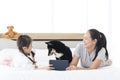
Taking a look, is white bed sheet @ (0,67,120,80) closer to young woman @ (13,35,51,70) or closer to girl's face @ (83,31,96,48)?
young woman @ (13,35,51,70)

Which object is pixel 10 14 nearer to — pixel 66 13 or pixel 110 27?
pixel 66 13

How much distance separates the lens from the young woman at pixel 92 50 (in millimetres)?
2532

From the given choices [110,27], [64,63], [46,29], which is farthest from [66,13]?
[64,63]

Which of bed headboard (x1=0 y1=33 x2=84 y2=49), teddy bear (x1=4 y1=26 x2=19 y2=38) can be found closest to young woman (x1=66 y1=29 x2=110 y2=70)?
bed headboard (x1=0 y1=33 x2=84 y2=49)

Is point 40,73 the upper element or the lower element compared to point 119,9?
lower

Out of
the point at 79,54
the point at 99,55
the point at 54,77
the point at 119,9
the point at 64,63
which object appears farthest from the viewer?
the point at 119,9

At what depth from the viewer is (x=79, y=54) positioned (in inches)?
106

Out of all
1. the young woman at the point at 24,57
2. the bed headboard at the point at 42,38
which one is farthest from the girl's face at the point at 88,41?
the bed headboard at the point at 42,38

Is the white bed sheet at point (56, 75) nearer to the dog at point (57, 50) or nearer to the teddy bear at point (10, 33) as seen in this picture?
the dog at point (57, 50)

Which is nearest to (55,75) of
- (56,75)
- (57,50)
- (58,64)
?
(56,75)

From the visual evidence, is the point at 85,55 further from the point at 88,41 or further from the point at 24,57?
the point at 24,57

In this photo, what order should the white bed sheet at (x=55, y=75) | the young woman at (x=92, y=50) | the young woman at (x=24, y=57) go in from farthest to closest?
the young woman at (x=92, y=50)
the young woman at (x=24, y=57)
the white bed sheet at (x=55, y=75)

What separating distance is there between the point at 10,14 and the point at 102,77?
2.24 meters

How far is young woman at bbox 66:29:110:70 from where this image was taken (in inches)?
99.7
